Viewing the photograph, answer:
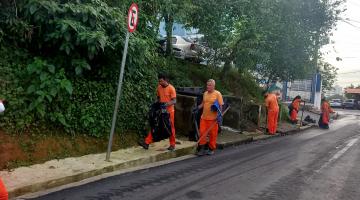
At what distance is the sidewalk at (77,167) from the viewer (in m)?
6.68

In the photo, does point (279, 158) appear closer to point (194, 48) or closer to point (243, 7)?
point (243, 7)

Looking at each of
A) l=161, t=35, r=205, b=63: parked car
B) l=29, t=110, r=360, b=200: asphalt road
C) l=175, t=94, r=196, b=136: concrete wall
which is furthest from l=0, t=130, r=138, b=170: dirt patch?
l=161, t=35, r=205, b=63: parked car

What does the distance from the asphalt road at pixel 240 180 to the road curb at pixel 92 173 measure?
281mm

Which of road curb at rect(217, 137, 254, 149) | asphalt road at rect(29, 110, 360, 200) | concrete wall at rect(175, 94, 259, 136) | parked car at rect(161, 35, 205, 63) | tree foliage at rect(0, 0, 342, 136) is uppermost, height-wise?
parked car at rect(161, 35, 205, 63)

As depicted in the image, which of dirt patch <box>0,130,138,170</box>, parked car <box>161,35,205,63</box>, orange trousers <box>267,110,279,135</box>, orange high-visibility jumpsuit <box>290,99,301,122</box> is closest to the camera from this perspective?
dirt patch <box>0,130,138,170</box>

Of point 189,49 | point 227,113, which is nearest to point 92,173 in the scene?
point 227,113

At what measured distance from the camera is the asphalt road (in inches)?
268

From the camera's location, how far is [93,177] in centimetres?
773

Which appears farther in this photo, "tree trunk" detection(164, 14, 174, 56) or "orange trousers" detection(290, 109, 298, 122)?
"orange trousers" detection(290, 109, 298, 122)

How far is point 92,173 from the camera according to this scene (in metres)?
7.75

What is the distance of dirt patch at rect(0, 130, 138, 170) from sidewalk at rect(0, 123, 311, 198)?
18 centimetres

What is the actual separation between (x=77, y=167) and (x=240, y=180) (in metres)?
2.62

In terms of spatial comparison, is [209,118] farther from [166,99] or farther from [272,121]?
[272,121]

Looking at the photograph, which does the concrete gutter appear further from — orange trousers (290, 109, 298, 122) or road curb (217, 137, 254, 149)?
orange trousers (290, 109, 298, 122)
